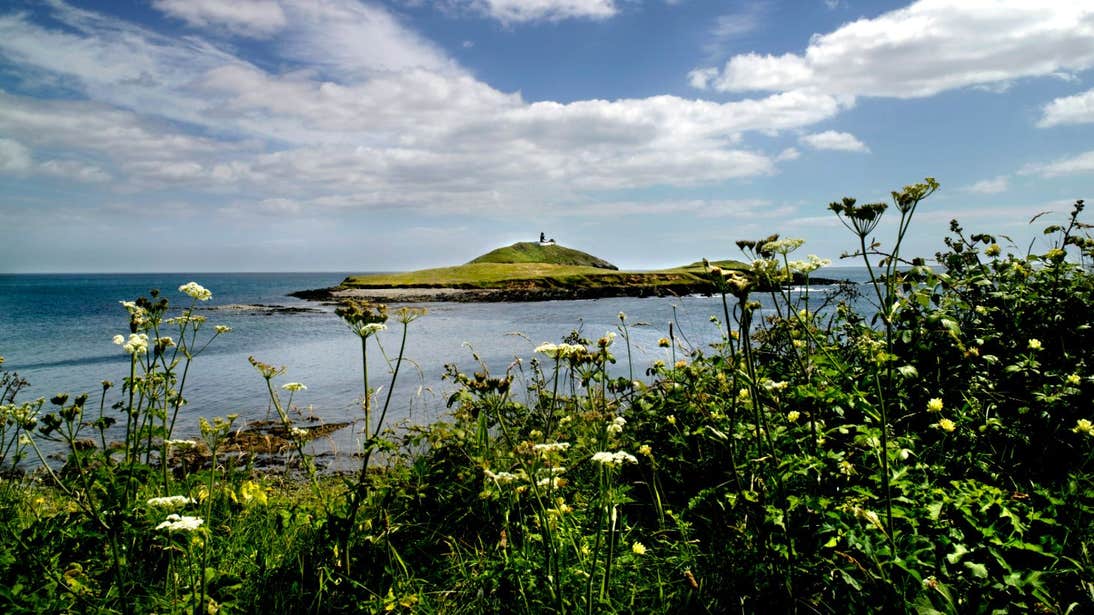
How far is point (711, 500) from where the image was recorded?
12.2 feet

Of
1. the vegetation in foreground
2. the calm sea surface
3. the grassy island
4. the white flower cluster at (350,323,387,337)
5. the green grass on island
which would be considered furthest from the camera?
the green grass on island

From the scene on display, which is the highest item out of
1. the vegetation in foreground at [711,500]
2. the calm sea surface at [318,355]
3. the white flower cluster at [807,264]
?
the white flower cluster at [807,264]

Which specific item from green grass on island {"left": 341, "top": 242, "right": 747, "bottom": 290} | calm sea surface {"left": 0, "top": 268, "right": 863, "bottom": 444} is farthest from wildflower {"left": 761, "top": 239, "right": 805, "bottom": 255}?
green grass on island {"left": 341, "top": 242, "right": 747, "bottom": 290}

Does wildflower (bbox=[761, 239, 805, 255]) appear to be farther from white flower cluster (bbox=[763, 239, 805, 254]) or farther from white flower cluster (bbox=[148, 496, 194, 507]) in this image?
white flower cluster (bbox=[148, 496, 194, 507])

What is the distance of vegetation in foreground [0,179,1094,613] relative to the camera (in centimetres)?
248

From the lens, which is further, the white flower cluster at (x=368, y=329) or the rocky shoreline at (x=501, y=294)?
the rocky shoreline at (x=501, y=294)

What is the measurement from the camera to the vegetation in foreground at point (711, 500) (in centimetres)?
248

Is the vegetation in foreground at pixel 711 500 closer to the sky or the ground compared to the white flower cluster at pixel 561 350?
closer to the ground

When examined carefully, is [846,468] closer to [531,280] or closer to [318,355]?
[318,355]

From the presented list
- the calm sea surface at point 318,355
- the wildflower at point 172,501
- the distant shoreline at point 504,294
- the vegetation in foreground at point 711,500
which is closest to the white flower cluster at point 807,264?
the vegetation in foreground at point 711,500

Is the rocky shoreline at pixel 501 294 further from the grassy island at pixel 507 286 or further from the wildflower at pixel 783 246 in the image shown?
the wildflower at pixel 783 246

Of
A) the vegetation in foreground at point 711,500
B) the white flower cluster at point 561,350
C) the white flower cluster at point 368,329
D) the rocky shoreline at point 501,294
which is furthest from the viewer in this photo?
the rocky shoreline at point 501,294

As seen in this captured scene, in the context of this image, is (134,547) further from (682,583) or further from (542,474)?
(682,583)

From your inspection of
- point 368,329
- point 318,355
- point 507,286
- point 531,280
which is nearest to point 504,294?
point 507,286
